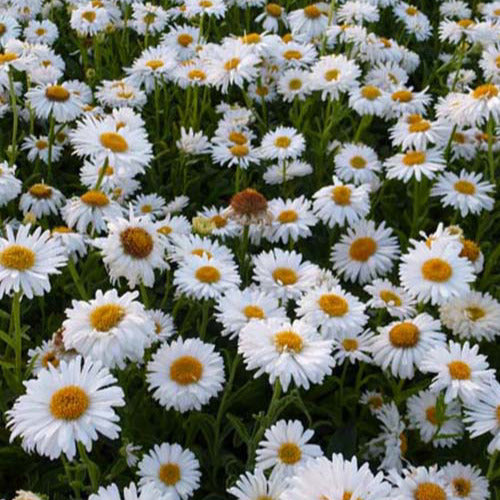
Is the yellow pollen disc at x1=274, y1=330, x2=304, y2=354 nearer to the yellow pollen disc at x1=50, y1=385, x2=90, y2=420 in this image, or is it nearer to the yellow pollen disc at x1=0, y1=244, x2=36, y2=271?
the yellow pollen disc at x1=50, y1=385, x2=90, y2=420

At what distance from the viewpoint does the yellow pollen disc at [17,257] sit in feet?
7.90

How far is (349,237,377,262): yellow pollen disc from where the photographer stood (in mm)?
3441

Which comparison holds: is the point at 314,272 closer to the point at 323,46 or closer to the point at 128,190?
the point at 128,190

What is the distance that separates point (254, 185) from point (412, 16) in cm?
248

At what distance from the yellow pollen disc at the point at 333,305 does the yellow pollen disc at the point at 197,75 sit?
2064 millimetres

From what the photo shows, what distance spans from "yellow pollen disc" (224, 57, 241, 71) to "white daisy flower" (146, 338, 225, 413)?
216 cm

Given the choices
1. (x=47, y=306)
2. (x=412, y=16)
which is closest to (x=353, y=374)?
(x=47, y=306)

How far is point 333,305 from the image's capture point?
2.74 metres

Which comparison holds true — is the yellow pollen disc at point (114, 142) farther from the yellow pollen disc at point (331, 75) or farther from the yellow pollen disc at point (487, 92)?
the yellow pollen disc at point (487, 92)

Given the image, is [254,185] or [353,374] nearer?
[353,374]

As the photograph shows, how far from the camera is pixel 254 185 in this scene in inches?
162

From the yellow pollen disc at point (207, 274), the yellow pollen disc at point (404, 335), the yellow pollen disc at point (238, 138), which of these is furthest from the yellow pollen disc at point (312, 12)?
the yellow pollen disc at point (404, 335)

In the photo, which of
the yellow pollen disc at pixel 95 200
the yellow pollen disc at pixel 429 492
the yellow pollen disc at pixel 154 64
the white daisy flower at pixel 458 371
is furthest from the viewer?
the yellow pollen disc at pixel 154 64

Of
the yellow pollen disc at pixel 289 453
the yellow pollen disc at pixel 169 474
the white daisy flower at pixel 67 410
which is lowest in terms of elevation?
the yellow pollen disc at pixel 169 474
